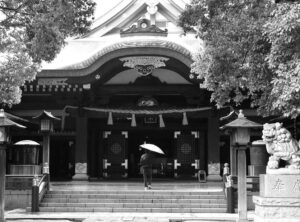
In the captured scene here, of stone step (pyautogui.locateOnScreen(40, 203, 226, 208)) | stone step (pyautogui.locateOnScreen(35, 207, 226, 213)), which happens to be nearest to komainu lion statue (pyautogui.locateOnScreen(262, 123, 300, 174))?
stone step (pyautogui.locateOnScreen(35, 207, 226, 213))

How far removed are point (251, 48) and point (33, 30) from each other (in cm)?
494

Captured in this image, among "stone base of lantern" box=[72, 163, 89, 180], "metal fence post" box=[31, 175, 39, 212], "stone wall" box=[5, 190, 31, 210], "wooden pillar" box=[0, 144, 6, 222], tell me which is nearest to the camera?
"wooden pillar" box=[0, 144, 6, 222]

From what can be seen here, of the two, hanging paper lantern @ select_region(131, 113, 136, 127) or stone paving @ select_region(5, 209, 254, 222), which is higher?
hanging paper lantern @ select_region(131, 113, 136, 127)

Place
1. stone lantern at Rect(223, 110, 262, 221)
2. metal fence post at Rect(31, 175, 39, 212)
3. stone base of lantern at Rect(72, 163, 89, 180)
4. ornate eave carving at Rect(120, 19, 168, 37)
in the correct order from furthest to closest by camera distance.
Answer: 1. stone base of lantern at Rect(72, 163, 89, 180)
2. ornate eave carving at Rect(120, 19, 168, 37)
3. metal fence post at Rect(31, 175, 39, 212)
4. stone lantern at Rect(223, 110, 262, 221)

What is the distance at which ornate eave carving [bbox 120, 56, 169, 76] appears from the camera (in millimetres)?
18531

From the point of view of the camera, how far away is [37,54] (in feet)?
33.7

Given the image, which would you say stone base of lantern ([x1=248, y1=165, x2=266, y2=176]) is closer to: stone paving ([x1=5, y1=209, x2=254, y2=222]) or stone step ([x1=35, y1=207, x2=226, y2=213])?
stone step ([x1=35, y1=207, x2=226, y2=213])

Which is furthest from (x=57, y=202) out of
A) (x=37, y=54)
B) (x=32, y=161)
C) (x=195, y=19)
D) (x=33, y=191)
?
(x=195, y=19)

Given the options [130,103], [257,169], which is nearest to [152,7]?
[130,103]

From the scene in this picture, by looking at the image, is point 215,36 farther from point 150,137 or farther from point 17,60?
point 150,137

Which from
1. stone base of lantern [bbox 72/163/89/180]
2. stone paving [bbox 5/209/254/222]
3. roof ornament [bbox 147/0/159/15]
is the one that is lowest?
stone paving [bbox 5/209/254/222]

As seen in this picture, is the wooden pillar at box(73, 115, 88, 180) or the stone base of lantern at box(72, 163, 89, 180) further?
the wooden pillar at box(73, 115, 88, 180)

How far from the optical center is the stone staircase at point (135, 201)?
1395 cm

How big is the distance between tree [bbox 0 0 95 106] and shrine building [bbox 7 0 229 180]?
668 cm
